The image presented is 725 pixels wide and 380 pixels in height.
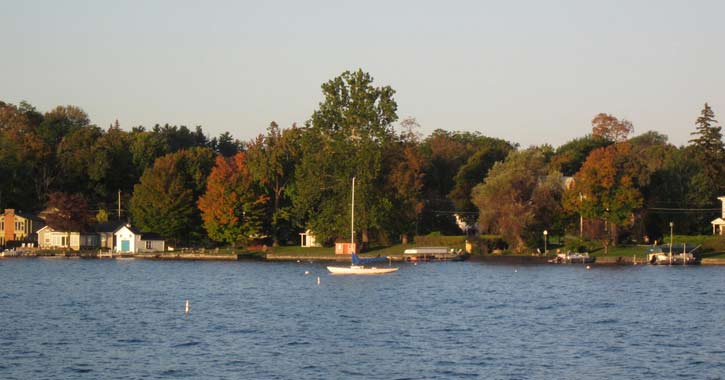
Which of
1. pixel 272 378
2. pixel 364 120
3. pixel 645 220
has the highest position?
pixel 364 120

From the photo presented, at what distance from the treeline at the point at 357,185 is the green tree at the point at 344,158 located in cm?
16

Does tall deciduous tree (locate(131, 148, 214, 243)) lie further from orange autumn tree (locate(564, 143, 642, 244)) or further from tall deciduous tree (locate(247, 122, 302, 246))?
orange autumn tree (locate(564, 143, 642, 244))

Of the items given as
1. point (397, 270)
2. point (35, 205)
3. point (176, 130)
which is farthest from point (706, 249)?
point (176, 130)

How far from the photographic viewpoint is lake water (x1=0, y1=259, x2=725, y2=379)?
41875 millimetres

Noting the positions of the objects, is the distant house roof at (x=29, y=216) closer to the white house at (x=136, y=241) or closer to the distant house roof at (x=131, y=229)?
the distant house roof at (x=131, y=229)

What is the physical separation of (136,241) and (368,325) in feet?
244

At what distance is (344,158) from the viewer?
112250 millimetres

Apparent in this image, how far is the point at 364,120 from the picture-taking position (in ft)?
375

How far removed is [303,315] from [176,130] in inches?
Answer: 5059

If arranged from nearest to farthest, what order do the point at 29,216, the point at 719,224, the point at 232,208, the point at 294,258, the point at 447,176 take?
the point at 719,224
the point at 294,258
the point at 232,208
the point at 29,216
the point at 447,176

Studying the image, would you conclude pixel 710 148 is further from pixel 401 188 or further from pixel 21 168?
pixel 21 168

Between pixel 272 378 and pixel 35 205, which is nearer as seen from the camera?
pixel 272 378

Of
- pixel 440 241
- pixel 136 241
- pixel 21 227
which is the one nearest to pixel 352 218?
pixel 440 241

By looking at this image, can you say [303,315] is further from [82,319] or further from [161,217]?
[161,217]
